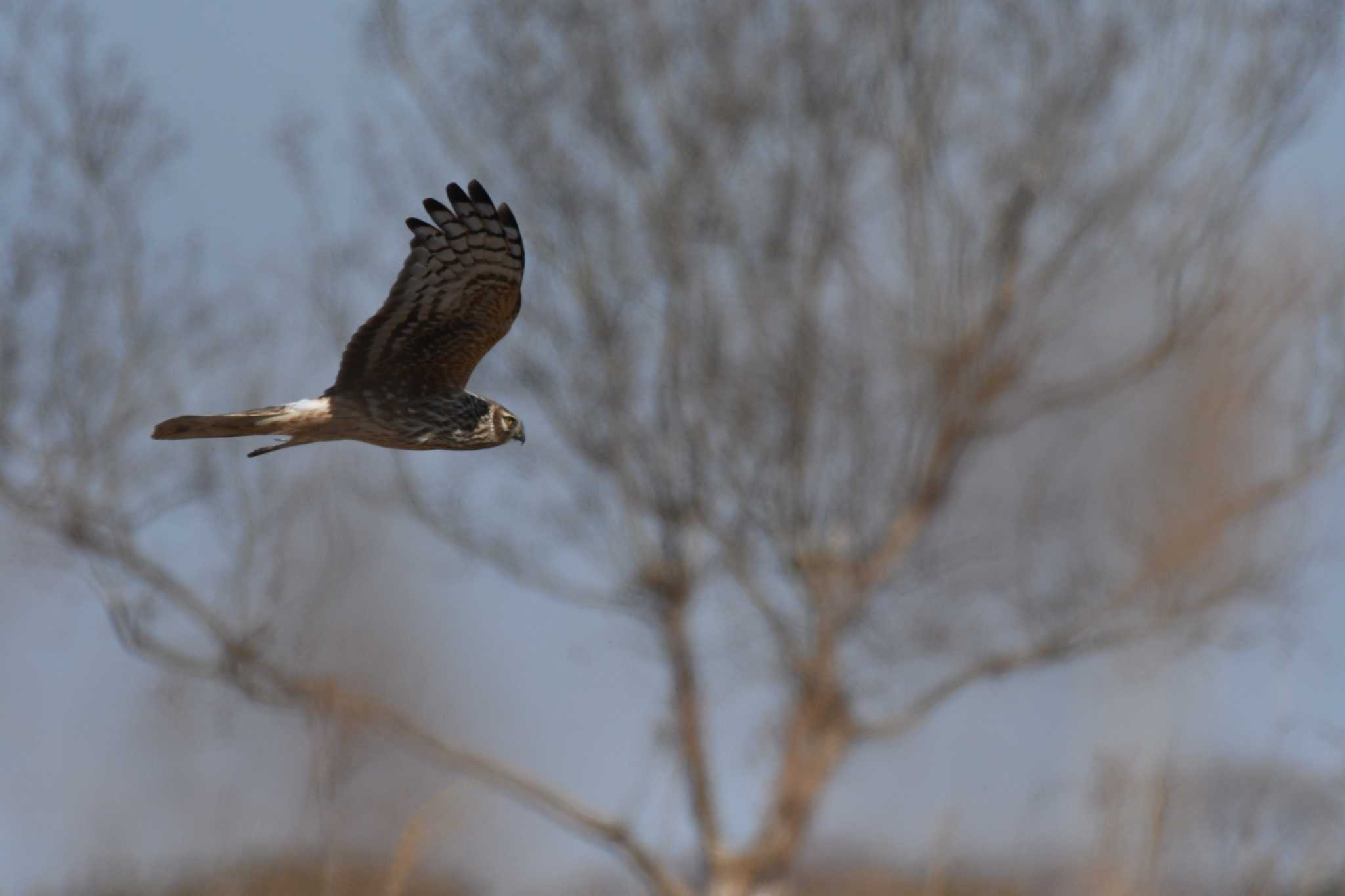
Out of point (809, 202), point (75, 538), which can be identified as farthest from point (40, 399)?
point (809, 202)

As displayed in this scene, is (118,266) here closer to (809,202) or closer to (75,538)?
(75,538)

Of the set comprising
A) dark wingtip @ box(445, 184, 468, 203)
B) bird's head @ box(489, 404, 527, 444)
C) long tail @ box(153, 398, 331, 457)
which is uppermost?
dark wingtip @ box(445, 184, 468, 203)

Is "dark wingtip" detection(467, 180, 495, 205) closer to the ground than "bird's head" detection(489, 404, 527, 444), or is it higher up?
higher up

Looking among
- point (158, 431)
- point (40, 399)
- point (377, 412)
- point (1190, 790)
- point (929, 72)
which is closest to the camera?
point (158, 431)

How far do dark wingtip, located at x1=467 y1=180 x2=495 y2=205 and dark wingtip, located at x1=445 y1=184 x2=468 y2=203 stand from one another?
2 centimetres

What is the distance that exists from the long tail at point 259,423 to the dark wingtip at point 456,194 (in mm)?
636

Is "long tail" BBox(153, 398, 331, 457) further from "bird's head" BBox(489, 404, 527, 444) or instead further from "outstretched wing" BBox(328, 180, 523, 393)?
"bird's head" BBox(489, 404, 527, 444)

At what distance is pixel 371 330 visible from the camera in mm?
4418

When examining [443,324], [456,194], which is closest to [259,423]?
[443,324]

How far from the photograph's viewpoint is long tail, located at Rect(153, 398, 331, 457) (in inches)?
151

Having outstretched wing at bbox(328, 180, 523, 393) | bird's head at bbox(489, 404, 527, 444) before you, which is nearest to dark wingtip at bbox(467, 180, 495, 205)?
outstretched wing at bbox(328, 180, 523, 393)

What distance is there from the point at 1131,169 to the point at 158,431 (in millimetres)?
7483

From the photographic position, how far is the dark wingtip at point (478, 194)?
439 centimetres

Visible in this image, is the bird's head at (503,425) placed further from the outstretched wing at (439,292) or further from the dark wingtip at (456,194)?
the dark wingtip at (456,194)
